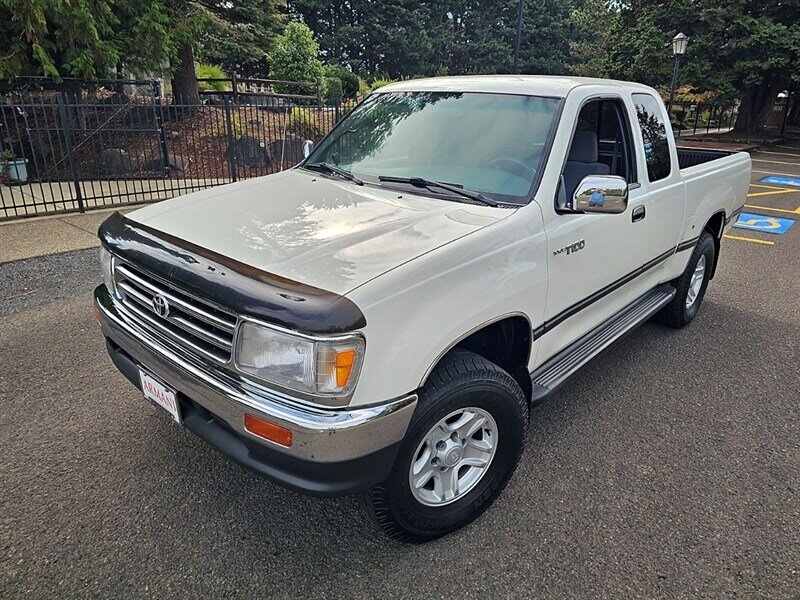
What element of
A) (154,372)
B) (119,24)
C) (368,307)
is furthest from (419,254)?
(119,24)

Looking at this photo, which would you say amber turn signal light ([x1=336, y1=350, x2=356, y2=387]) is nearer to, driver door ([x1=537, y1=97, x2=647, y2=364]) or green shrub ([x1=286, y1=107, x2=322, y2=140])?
driver door ([x1=537, y1=97, x2=647, y2=364])

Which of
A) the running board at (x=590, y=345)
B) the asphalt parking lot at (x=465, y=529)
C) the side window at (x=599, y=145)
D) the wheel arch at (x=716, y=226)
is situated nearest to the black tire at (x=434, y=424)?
the asphalt parking lot at (x=465, y=529)

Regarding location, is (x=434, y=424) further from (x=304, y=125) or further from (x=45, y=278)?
(x=304, y=125)

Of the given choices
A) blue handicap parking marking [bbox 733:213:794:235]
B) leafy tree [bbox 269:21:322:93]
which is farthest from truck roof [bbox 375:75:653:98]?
leafy tree [bbox 269:21:322:93]

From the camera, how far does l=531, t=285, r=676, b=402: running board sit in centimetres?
291

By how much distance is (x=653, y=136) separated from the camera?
3.92 m

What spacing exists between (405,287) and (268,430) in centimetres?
70

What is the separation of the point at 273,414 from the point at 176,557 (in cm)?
97

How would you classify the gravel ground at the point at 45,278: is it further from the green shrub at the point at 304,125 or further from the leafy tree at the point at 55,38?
the green shrub at the point at 304,125

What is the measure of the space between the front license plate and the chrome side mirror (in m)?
2.02

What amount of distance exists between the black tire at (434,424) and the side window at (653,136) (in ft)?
6.94

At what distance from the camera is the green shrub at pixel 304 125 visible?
15477 mm

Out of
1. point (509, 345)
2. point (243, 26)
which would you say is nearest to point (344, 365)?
point (509, 345)

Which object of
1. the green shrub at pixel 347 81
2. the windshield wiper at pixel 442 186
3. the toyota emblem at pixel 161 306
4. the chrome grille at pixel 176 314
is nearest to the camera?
the chrome grille at pixel 176 314
